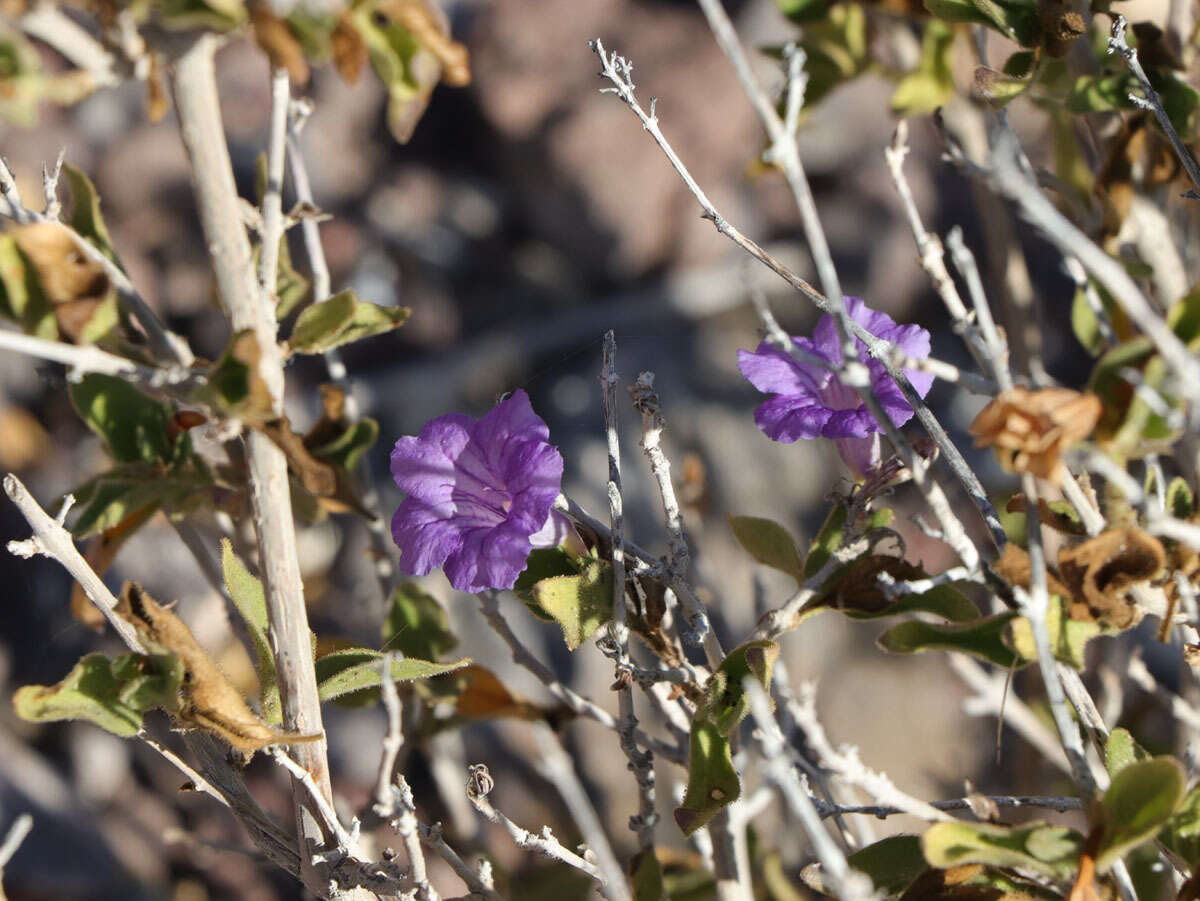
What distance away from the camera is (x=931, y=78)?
1437 mm

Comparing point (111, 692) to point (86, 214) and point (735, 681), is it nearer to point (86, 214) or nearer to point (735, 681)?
point (86, 214)

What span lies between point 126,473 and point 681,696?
671 millimetres

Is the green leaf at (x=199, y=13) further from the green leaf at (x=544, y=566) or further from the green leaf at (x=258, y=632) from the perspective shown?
the green leaf at (x=544, y=566)

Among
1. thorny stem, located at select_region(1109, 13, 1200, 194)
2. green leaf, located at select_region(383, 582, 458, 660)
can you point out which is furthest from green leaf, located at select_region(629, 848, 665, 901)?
thorny stem, located at select_region(1109, 13, 1200, 194)

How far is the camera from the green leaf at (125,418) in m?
1.15

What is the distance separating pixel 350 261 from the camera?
259 centimetres

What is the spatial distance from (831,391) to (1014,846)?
1.60ft

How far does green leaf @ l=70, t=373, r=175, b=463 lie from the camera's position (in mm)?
1146

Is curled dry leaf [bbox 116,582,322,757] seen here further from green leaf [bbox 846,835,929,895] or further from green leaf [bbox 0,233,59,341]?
green leaf [bbox 846,835,929,895]

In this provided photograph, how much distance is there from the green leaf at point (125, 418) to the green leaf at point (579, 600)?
0.47 m

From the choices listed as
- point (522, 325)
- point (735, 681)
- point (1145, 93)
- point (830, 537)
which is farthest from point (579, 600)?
point (522, 325)

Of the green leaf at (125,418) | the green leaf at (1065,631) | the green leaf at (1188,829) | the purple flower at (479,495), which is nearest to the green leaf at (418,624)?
the purple flower at (479,495)

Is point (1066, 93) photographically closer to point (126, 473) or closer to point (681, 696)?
point (681, 696)

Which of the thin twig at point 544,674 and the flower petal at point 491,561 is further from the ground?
the flower petal at point 491,561
